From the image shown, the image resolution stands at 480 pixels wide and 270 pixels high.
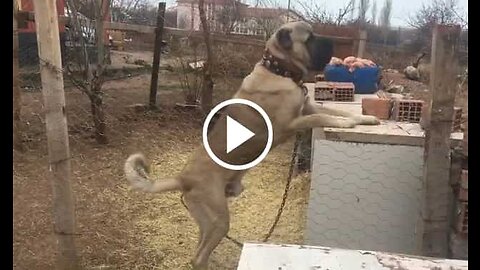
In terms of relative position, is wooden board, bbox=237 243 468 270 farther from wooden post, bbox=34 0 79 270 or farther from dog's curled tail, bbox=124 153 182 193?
wooden post, bbox=34 0 79 270

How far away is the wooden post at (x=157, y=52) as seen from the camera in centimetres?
138

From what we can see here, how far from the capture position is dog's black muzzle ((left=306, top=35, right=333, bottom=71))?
1.34 m

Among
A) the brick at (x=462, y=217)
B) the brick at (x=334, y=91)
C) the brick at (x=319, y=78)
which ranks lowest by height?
the brick at (x=462, y=217)

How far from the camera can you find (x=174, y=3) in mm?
1376

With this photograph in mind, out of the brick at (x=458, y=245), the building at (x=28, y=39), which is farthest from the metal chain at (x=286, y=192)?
the building at (x=28, y=39)

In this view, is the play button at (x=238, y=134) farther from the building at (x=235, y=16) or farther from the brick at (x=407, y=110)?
the brick at (x=407, y=110)

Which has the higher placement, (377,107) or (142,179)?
(377,107)

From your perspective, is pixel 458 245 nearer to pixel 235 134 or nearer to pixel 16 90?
pixel 235 134

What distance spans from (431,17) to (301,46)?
31 cm

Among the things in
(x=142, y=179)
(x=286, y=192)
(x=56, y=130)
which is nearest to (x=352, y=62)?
(x=286, y=192)

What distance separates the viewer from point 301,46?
134cm

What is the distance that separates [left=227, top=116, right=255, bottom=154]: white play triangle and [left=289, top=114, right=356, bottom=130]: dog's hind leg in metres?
0.11

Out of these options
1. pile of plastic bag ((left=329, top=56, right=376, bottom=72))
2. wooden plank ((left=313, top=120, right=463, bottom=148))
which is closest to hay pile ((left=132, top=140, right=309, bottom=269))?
wooden plank ((left=313, top=120, right=463, bottom=148))

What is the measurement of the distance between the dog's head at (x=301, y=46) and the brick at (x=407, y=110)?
0.22 meters
